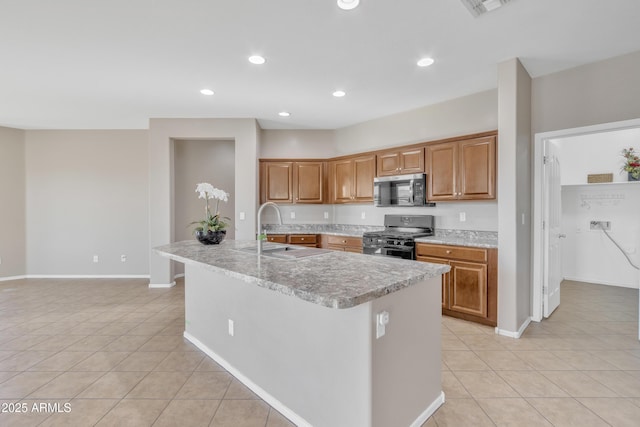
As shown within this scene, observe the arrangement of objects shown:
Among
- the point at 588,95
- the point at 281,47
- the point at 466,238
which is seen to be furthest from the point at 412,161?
the point at 281,47

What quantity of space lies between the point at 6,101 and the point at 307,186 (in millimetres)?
4299

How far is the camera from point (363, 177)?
187 inches

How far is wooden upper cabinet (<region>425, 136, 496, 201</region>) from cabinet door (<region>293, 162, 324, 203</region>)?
6.19 ft

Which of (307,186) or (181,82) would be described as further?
(307,186)

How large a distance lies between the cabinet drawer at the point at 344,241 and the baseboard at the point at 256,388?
246 centimetres

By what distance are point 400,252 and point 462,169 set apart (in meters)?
1.24

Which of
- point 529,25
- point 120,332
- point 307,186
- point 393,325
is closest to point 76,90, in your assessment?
point 120,332

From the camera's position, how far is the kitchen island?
4.60ft

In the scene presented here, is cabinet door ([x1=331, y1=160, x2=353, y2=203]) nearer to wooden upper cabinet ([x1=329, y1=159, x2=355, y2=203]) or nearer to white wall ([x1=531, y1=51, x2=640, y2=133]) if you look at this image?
wooden upper cabinet ([x1=329, y1=159, x2=355, y2=203])

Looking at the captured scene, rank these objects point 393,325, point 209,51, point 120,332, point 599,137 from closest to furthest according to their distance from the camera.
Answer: point 393,325 < point 209,51 < point 120,332 < point 599,137

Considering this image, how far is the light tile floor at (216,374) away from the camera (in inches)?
72.7

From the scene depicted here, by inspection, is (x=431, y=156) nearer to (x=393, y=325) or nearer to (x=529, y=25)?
(x=529, y=25)

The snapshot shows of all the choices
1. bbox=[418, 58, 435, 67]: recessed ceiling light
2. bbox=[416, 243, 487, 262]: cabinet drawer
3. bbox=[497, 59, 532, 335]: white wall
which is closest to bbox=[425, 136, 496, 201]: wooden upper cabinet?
bbox=[497, 59, 532, 335]: white wall

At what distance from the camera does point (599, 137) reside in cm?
474
